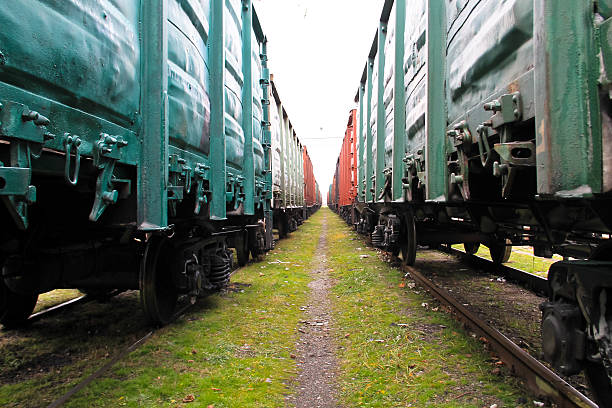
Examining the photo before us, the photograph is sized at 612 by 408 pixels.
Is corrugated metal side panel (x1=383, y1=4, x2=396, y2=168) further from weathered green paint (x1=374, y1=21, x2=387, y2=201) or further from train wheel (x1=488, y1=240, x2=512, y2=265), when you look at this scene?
train wheel (x1=488, y1=240, x2=512, y2=265)

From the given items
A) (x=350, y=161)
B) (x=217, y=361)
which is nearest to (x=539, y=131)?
(x=217, y=361)

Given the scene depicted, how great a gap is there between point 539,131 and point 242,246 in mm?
6113

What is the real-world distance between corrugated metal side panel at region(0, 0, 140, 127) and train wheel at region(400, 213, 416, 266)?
4941 mm

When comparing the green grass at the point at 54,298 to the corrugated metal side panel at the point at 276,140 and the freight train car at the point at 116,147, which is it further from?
the corrugated metal side panel at the point at 276,140

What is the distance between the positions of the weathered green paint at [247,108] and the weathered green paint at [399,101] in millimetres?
2227

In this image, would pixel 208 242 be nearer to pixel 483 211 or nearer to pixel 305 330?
pixel 305 330

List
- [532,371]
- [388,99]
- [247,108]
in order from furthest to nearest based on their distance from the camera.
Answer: [388,99]
[247,108]
[532,371]

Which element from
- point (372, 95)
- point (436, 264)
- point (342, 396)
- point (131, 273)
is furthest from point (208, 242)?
point (372, 95)

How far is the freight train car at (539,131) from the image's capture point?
1.39 m

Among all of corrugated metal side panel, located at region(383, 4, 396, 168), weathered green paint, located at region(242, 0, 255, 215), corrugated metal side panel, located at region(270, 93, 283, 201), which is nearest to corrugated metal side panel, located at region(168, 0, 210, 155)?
weathered green paint, located at region(242, 0, 255, 215)

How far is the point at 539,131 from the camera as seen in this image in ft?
5.19

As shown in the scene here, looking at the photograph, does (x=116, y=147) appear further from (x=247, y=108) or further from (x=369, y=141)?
(x=369, y=141)

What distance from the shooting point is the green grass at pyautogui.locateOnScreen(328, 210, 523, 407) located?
262cm

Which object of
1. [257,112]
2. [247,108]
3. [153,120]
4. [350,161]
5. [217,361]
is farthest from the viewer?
[350,161]
